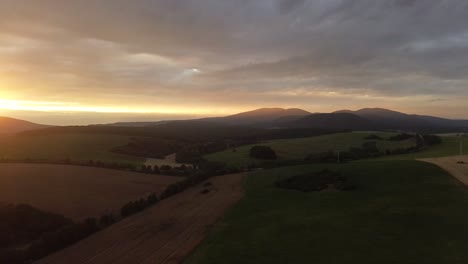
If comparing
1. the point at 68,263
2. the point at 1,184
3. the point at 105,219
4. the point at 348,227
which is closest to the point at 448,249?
the point at 348,227

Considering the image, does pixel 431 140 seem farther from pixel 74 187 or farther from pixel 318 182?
pixel 74 187

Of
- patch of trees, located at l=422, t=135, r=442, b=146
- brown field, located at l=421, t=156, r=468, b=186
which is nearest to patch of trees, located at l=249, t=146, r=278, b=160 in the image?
patch of trees, located at l=422, t=135, r=442, b=146

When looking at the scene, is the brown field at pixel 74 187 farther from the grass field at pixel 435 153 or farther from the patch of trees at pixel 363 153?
the grass field at pixel 435 153

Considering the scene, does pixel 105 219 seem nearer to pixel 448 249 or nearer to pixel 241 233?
pixel 241 233

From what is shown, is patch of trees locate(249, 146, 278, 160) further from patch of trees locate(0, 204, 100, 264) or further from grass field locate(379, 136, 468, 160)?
patch of trees locate(0, 204, 100, 264)

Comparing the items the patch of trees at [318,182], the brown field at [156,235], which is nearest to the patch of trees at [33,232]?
the brown field at [156,235]
